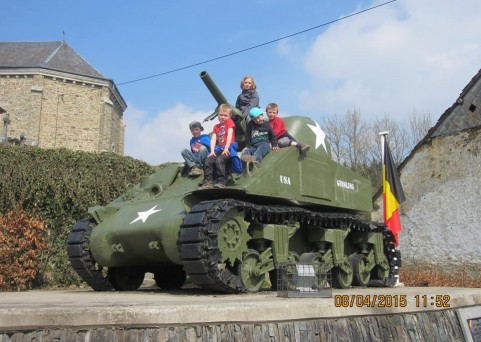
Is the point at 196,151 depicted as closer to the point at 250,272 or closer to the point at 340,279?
the point at 250,272

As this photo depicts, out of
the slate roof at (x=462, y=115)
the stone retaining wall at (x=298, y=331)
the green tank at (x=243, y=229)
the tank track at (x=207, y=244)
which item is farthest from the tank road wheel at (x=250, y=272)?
the slate roof at (x=462, y=115)

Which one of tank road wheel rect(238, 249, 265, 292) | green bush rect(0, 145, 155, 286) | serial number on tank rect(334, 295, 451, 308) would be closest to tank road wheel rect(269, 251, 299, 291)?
tank road wheel rect(238, 249, 265, 292)

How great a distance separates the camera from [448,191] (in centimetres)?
1363

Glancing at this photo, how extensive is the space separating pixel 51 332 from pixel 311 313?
201 centimetres

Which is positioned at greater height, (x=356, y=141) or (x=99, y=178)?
(x=356, y=141)

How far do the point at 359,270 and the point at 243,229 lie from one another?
3.09 meters

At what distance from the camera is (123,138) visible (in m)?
41.6

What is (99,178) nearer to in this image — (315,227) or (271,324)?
(315,227)

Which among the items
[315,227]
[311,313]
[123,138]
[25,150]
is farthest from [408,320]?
[123,138]

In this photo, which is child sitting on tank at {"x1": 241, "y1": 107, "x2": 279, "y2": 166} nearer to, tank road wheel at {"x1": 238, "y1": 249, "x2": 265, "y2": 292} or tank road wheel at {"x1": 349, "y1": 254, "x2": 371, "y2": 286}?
tank road wheel at {"x1": 238, "y1": 249, "x2": 265, "y2": 292}

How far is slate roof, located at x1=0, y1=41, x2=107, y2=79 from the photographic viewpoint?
36.0m

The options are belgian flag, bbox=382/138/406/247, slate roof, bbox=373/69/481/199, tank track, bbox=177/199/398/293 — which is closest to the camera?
tank track, bbox=177/199/398/293

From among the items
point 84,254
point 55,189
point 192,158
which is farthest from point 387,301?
point 55,189

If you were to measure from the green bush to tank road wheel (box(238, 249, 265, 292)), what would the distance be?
6.68 meters
